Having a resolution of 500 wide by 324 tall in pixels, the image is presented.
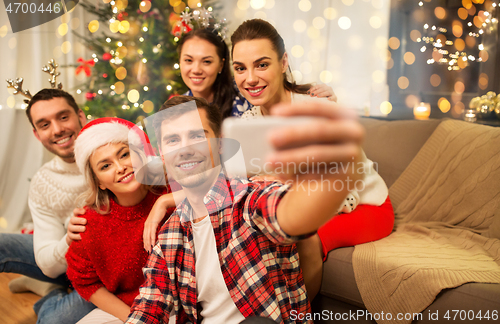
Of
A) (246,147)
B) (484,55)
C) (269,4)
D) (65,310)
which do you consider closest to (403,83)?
(484,55)

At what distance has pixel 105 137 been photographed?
3.59 feet

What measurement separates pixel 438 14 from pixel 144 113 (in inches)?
84.8

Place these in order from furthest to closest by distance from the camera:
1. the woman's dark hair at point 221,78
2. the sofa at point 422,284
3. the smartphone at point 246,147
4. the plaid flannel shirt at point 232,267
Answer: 1. the woman's dark hair at point 221,78
2. the sofa at point 422,284
3. the plaid flannel shirt at point 232,267
4. the smartphone at point 246,147

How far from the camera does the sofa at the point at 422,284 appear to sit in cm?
97

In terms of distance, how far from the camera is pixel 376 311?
3.67 ft

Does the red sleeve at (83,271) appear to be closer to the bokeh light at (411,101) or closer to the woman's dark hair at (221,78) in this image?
the woman's dark hair at (221,78)

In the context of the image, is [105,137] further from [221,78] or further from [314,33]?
[314,33]

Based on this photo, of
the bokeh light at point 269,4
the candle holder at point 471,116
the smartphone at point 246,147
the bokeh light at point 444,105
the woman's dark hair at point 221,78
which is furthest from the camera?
the bokeh light at point 269,4

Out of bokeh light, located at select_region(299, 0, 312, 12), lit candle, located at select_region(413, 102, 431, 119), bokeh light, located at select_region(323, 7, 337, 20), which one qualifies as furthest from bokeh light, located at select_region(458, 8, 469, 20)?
bokeh light, located at select_region(299, 0, 312, 12)

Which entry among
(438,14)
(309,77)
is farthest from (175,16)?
(438,14)

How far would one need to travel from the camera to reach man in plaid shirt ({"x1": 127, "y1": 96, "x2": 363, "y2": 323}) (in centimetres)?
85

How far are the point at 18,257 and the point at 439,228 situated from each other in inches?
71.0

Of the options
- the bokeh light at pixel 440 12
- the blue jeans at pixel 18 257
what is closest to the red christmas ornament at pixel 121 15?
the blue jeans at pixel 18 257

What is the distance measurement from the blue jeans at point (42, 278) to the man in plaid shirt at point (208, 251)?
1.88 feet
